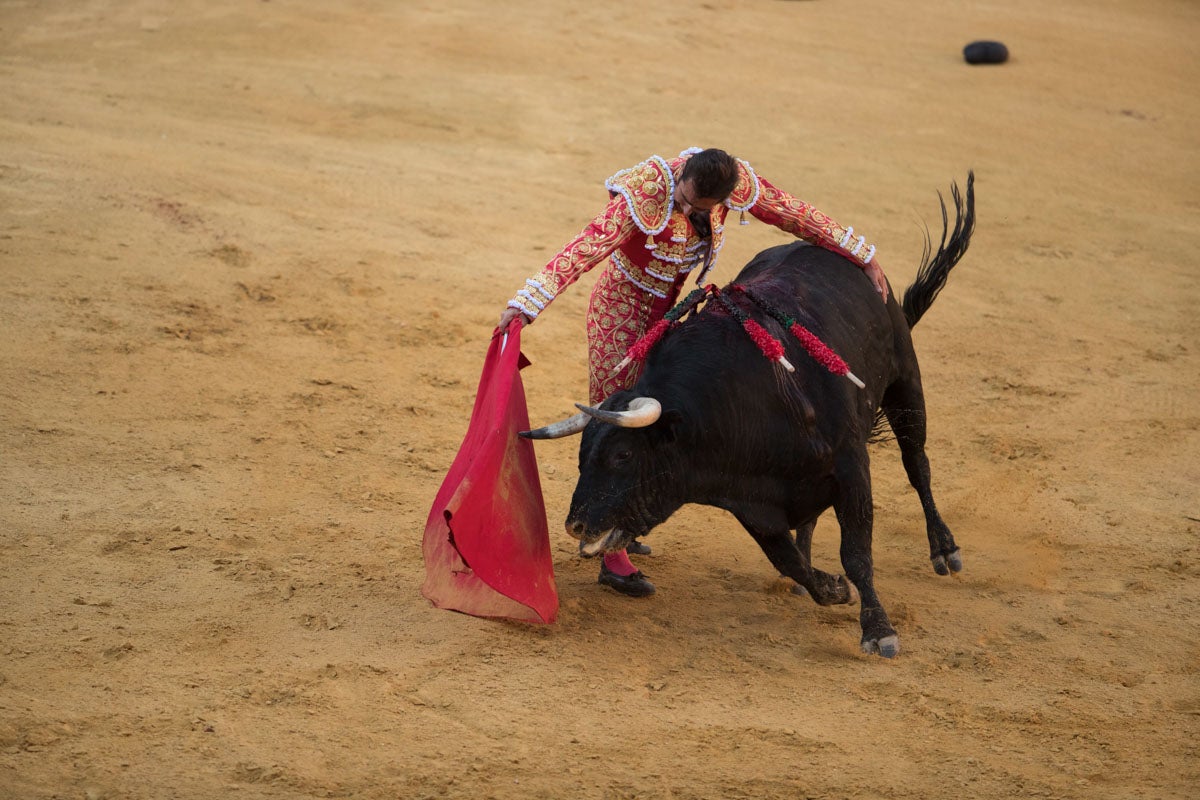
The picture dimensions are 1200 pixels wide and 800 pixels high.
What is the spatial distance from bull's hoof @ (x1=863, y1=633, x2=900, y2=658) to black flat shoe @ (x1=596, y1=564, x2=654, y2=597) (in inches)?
29.5

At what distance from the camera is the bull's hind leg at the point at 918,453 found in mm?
4352

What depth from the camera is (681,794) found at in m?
2.85

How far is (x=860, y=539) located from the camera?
146 inches

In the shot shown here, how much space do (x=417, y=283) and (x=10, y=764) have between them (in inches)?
161

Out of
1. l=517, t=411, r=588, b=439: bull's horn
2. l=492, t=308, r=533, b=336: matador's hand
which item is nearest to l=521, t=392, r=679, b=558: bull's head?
l=517, t=411, r=588, b=439: bull's horn

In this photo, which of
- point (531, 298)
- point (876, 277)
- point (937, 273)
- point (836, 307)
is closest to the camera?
point (531, 298)

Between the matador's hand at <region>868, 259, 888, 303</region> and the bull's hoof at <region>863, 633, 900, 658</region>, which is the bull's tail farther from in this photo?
the bull's hoof at <region>863, 633, 900, 658</region>

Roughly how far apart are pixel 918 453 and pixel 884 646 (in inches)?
45.2

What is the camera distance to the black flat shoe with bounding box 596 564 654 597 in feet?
13.0

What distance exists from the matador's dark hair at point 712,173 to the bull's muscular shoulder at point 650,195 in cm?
12

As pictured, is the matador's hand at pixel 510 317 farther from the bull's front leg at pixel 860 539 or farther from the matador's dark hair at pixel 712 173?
the bull's front leg at pixel 860 539

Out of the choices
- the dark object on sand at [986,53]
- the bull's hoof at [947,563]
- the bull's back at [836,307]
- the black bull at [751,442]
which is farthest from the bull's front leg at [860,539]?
the dark object on sand at [986,53]

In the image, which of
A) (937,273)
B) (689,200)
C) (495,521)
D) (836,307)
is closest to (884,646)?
(836,307)

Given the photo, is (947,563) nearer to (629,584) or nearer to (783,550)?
(783,550)
